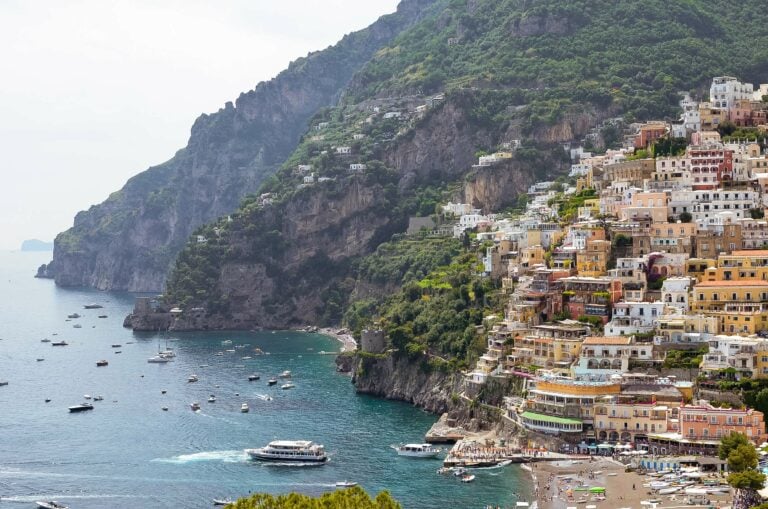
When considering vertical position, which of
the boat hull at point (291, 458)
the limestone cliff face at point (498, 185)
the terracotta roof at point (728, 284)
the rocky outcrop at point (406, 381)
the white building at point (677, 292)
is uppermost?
the limestone cliff face at point (498, 185)

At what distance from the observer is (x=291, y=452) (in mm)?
96188

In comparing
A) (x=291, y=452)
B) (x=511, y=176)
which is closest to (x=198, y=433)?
(x=291, y=452)

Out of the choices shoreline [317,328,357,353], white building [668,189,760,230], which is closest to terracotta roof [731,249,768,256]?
white building [668,189,760,230]

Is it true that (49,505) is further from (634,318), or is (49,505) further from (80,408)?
(634,318)

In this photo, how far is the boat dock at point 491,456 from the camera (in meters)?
87.9

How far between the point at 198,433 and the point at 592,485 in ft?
142

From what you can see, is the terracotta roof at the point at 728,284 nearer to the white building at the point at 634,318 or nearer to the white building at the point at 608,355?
the white building at the point at 634,318

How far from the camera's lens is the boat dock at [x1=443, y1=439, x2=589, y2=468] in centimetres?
8788

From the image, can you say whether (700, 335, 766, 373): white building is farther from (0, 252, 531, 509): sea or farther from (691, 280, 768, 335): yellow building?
(0, 252, 531, 509): sea

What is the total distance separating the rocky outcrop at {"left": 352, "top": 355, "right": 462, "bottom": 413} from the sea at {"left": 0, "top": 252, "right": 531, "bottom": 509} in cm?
157

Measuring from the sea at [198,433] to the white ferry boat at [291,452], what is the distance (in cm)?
116

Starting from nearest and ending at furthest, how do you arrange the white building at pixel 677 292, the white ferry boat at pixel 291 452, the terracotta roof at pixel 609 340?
1. the terracotta roof at pixel 609 340
2. the white ferry boat at pixel 291 452
3. the white building at pixel 677 292

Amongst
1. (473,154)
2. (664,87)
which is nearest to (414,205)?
(473,154)

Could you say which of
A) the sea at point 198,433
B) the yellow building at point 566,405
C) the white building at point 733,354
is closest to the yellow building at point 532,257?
the sea at point 198,433
